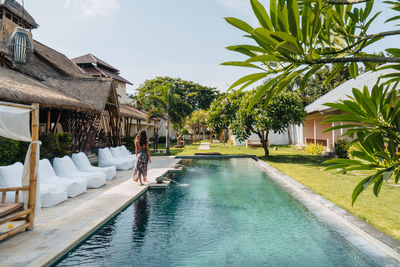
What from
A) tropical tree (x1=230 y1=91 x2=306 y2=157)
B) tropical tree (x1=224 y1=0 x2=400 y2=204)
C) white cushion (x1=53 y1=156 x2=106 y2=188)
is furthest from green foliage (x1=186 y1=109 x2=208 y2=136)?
tropical tree (x1=224 y1=0 x2=400 y2=204)

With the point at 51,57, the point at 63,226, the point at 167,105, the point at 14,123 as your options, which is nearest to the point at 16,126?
the point at 14,123

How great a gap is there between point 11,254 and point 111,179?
Result: 6.02m

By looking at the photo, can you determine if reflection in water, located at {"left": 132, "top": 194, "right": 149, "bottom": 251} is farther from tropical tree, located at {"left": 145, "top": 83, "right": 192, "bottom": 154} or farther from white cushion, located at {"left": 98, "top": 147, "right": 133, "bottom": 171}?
tropical tree, located at {"left": 145, "top": 83, "right": 192, "bottom": 154}

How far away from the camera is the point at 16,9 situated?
52.2 ft

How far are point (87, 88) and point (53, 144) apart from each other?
427 cm

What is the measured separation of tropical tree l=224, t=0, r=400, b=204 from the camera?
1.16 m

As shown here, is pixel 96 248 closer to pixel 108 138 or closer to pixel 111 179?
pixel 111 179

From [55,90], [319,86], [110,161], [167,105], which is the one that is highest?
[319,86]

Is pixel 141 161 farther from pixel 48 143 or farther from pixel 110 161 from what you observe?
pixel 48 143

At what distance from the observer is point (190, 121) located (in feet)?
115

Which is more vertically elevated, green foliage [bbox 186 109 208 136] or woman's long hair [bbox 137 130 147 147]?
green foliage [bbox 186 109 208 136]

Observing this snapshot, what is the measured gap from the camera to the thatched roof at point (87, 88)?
12.5 m

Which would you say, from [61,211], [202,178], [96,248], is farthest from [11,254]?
[202,178]

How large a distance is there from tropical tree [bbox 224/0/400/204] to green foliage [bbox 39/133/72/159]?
9644 millimetres
